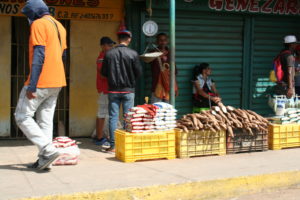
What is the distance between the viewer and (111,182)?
525 centimetres

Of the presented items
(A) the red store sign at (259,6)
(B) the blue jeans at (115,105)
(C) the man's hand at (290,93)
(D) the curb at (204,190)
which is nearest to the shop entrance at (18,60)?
(B) the blue jeans at (115,105)

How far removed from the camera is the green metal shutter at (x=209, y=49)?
29.0 feet

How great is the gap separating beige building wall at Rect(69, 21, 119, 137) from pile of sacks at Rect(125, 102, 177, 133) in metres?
2.08

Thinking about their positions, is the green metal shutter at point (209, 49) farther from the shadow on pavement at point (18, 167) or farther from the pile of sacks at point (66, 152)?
the shadow on pavement at point (18, 167)

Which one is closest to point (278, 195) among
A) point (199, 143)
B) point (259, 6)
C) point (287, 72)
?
point (199, 143)

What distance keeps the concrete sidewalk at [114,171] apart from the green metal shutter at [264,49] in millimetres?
2428

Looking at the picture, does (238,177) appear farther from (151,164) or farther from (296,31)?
(296,31)

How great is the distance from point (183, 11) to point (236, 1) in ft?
3.95

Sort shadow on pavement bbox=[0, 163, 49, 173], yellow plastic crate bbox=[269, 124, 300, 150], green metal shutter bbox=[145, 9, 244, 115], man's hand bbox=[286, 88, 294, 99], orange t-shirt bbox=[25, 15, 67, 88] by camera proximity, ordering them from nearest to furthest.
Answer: orange t-shirt bbox=[25, 15, 67, 88], shadow on pavement bbox=[0, 163, 49, 173], yellow plastic crate bbox=[269, 124, 300, 150], man's hand bbox=[286, 88, 294, 99], green metal shutter bbox=[145, 9, 244, 115]

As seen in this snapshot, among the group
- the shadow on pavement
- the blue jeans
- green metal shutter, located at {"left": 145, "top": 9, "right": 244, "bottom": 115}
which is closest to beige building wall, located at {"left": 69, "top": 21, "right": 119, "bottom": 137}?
green metal shutter, located at {"left": 145, "top": 9, "right": 244, "bottom": 115}

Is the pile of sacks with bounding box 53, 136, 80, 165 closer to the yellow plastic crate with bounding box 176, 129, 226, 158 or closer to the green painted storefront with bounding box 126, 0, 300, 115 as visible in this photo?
the yellow plastic crate with bounding box 176, 129, 226, 158

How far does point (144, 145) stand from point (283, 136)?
2.62 meters

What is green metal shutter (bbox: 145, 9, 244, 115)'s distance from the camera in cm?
883

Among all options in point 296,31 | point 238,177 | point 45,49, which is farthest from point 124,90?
point 296,31
